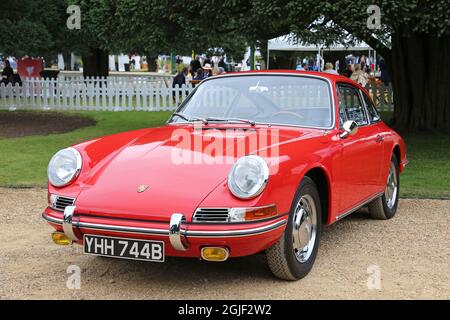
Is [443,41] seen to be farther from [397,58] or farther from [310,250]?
[310,250]

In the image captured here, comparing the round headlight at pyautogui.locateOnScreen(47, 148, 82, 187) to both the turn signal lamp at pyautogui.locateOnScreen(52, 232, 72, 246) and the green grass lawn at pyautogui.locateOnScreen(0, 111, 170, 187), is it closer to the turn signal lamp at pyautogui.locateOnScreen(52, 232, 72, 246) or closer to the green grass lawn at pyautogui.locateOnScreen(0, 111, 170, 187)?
the turn signal lamp at pyautogui.locateOnScreen(52, 232, 72, 246)

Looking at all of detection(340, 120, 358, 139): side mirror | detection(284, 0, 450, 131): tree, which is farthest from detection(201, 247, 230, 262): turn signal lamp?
detection(284, 0, 450, 131): tree

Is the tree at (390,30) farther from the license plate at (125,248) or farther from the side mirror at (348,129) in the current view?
the license plate at (125,248)

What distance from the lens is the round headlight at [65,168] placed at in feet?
14.8

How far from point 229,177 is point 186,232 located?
496 millimetres

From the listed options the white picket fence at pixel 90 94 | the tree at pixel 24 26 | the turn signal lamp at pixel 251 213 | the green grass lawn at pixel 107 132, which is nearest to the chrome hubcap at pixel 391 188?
the green grass lawn at pixel 107 132

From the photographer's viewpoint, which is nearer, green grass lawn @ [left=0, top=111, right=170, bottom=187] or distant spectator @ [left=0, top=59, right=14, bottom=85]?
green grass lawn @ [left=0, top=111, right=170, bottom=187]

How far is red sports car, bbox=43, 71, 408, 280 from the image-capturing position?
4020 mm

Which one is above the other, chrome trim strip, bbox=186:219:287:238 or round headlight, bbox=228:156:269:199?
round headlight, bbox=228:156:269:199

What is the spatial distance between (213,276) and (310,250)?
0.79 meters

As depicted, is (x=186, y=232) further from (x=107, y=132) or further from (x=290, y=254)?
(x=107, y=132)

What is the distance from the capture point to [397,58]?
14.0 meters

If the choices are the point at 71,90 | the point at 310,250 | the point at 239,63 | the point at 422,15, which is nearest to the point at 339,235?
the point at 310,250

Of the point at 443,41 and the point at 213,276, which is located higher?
the point at 443,41
